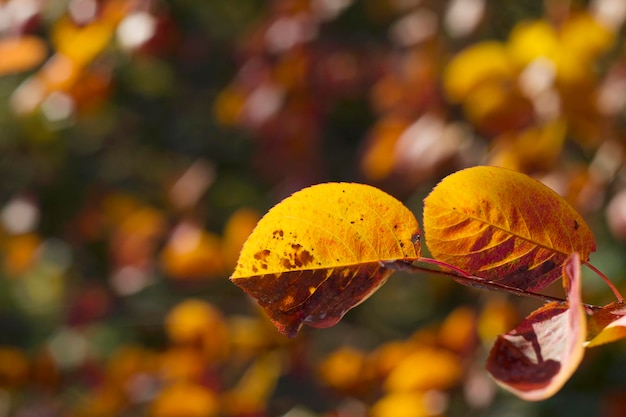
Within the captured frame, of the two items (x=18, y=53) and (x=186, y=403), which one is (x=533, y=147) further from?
(x=18, y=53)

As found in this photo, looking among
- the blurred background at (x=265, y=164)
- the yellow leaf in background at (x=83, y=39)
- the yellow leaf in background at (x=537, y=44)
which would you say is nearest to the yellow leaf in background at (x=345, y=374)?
A: the blurred background at (x=265, y=164)

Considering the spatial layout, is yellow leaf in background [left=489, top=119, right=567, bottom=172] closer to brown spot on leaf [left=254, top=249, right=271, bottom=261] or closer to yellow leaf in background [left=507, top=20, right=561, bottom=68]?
yellow leaf in background [left=507, top=20, right=561, bottom=68]

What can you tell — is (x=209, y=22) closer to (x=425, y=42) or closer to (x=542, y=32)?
(x=425, y=42)

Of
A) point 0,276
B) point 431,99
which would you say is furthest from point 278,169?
point 0,276

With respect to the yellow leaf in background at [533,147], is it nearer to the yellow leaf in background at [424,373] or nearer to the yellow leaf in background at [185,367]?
the yellow leaf in background at [424,373]

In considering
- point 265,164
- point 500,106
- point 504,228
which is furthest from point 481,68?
point 504,228
